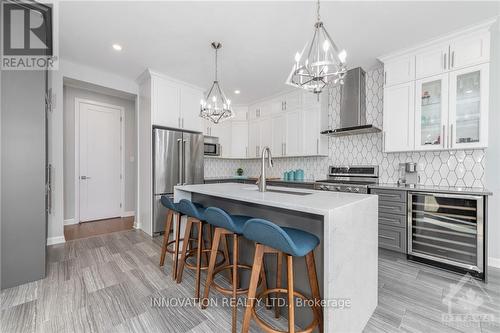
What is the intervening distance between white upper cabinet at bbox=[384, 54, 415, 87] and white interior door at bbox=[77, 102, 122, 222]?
5276 mm

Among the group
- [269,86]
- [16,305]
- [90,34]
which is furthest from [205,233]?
[269,86]

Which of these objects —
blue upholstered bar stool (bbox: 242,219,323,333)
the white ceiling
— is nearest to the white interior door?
the white ceiling

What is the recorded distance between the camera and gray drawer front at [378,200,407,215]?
8.92 feet

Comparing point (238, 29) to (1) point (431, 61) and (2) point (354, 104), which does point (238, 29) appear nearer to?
(2) point (354, 104)

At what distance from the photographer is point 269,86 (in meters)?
4.38

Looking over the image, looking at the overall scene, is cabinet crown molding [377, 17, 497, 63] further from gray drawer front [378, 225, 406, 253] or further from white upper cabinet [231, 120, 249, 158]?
white upper cabinet [231, 120, 249, 158]

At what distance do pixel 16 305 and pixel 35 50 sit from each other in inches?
95.1

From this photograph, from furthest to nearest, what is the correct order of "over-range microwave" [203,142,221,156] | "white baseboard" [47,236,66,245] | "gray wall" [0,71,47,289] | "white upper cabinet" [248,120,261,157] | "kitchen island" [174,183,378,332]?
1. "white upper cabinet" [248,120,261,157]
2. "over-range microwave" [203,142,221,156]
3. "white baseboard" [47,236,66,245]
4. "gray wall" [0,71,47,289]
5. "kitchen island" [174,183,378,332]

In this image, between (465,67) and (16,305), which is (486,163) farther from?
(16,305)

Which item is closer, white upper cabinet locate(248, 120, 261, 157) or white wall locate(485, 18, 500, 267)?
white wall locate(485, 18, 500, 267)

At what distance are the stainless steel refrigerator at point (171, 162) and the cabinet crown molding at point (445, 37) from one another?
3442mm

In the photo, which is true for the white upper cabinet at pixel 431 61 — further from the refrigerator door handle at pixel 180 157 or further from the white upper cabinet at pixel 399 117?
the refrigerator door handle at pixel 180 157

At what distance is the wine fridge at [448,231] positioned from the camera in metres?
2.25

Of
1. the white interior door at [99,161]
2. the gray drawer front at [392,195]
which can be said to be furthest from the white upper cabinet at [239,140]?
the gray drawer front at [392,195]
